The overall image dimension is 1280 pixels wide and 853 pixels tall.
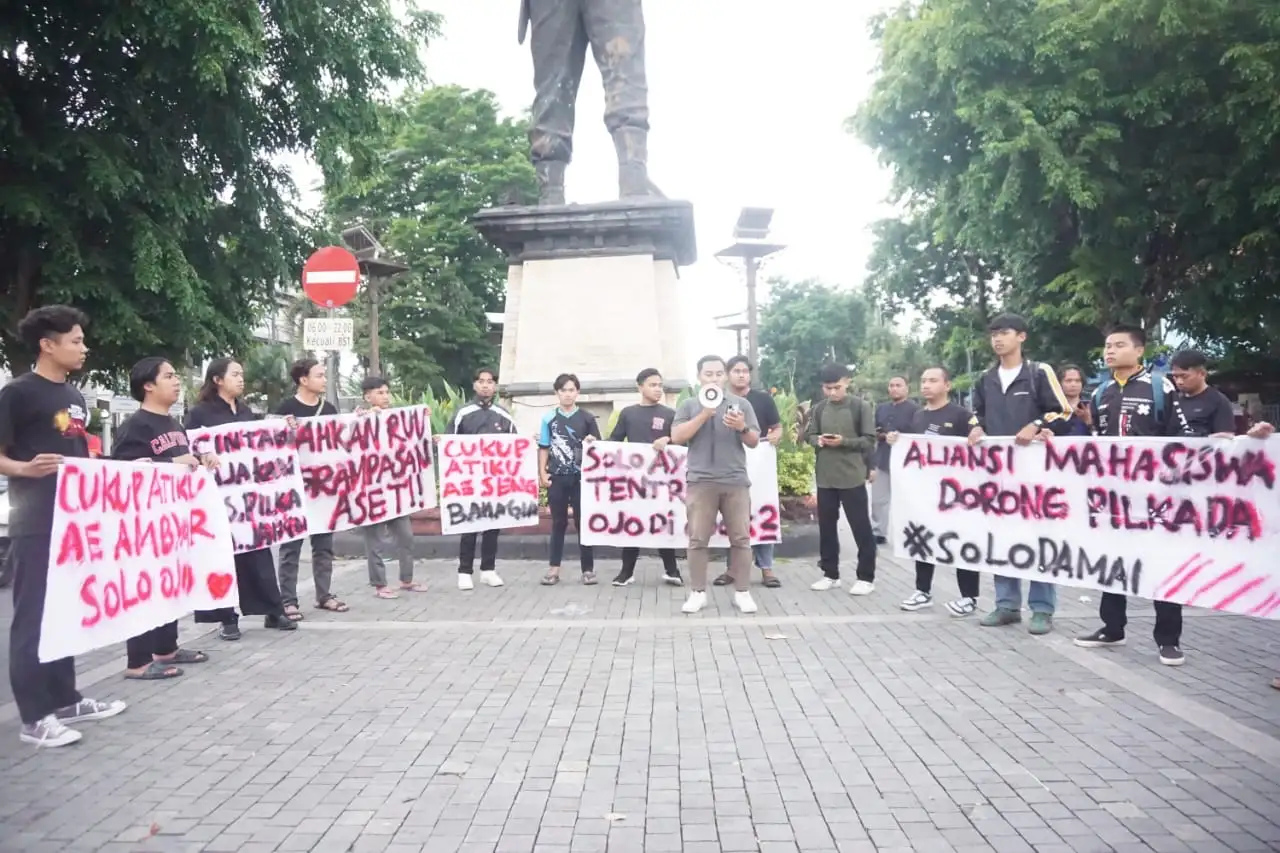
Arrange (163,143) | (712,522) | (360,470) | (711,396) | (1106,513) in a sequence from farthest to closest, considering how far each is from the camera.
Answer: (163,143), (360,470), (712,522), (711,396), (1106,513)

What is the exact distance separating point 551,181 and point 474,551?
506 cm

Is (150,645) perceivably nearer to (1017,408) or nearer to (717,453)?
(717,453)

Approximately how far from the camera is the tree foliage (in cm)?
2091

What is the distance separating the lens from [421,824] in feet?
12.3

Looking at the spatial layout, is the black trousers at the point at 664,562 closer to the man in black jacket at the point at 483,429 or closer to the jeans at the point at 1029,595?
the man in black jacket at the point at 483,429

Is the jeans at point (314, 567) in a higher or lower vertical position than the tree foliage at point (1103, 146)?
lower

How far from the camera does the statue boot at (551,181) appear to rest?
12.2 meters

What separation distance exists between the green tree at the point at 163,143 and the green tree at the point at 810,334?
5583 centimetres

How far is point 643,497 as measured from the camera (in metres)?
9.27

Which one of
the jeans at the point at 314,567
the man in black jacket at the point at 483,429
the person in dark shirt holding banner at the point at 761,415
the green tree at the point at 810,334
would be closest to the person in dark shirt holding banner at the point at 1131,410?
the person in dark shirt holding banner at the point at 761,415

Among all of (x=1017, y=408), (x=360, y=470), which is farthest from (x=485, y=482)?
(x=1017, y=408)

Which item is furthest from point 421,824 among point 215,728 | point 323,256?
point 323,256

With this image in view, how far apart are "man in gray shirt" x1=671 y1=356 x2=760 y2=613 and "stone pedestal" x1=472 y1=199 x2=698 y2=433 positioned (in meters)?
3.80

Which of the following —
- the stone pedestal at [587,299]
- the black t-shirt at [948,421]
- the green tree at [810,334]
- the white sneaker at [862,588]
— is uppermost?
the green tree at [810,334]
